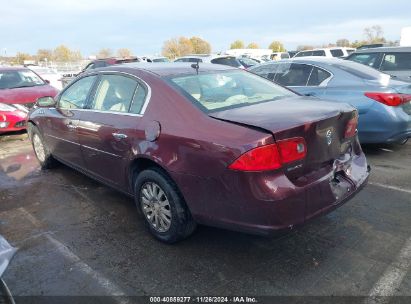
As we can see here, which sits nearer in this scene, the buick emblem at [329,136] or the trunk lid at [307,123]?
the trunk lid at [307,123]

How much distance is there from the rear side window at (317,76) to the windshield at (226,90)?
7.37ft

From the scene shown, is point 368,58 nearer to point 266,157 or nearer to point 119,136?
point 119,136

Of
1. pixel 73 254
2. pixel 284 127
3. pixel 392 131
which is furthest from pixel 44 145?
pixel 392 131

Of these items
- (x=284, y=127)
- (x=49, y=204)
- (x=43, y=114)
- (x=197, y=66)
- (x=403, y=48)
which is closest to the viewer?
(x=284, y=127)

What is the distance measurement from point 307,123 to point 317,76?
362 cm

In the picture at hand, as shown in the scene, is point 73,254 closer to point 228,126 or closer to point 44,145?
Answer: point 228,126

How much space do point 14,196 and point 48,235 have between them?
139 centimetres

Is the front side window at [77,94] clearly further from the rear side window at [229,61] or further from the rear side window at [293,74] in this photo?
the rear side window at [229,61]

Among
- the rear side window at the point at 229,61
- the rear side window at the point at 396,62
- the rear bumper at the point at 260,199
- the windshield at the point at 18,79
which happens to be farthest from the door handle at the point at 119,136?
the rear side window at the point at 229,61

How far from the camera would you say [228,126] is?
2.79m

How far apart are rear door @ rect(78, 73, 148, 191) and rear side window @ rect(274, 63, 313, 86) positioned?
3458 mm

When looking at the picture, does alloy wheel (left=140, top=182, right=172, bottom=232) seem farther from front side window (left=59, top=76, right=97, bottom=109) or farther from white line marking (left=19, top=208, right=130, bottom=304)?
front side window (left=59, top=76, right=97, bottom=109)

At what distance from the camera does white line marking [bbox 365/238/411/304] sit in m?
2.60

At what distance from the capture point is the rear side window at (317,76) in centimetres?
602
